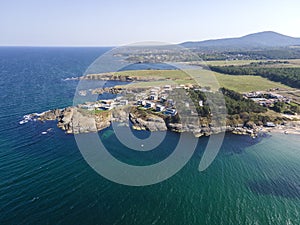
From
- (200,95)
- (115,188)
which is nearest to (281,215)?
(115,188)

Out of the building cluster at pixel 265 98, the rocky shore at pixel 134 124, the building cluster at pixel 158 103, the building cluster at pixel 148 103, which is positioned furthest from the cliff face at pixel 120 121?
the building cluster at pixel 265 98

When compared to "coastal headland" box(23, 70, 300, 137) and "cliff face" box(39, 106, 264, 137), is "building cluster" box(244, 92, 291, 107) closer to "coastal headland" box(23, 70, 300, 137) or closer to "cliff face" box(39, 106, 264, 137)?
"coastal headland" box(23, 70, 300, 137)

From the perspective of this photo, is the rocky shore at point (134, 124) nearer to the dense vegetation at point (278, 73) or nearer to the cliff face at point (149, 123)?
the cliff face at point (149, 123)

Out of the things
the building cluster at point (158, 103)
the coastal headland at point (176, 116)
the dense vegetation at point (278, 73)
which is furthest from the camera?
the dense vegetation at point (278, 73)

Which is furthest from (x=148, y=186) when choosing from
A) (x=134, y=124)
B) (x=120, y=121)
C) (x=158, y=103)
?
(x=158, y=103)

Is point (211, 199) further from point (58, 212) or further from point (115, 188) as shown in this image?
point (58, 212)
